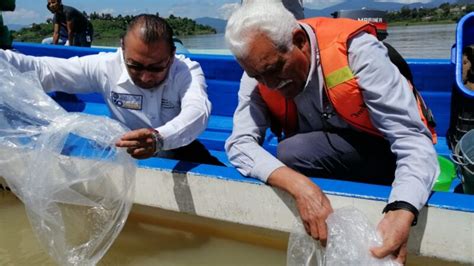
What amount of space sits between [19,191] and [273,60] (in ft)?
3.80

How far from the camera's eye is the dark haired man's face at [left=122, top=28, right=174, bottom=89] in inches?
82.0

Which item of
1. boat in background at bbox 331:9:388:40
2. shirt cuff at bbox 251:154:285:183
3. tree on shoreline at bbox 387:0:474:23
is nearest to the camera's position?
shirt cuff at bbox 251:154:285:183

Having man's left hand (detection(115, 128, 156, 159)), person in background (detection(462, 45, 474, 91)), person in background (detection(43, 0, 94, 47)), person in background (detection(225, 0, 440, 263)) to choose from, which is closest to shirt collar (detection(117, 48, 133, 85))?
man's left hand (detection(115, 128, 156, 159))

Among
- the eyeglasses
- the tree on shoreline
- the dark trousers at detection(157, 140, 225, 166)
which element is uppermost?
the eyeglasses

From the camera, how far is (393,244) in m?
1.38

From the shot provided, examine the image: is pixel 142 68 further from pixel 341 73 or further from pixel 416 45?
pixel 416 45

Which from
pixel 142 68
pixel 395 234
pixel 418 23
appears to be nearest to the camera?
pixel 395 234

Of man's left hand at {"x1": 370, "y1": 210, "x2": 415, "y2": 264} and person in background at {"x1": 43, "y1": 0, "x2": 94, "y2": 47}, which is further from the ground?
man's left hand at {"x1": 370, "y1": 210, "x2": 415, "y2": 264}

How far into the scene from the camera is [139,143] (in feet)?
5.98

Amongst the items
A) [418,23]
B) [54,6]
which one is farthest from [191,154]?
[418,23]

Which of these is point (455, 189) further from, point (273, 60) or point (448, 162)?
point (273, 60)

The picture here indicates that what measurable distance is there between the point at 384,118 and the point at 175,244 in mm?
1103

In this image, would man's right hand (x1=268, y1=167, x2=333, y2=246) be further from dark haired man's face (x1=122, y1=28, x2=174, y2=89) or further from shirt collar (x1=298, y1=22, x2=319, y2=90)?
dark haired man's face (x1=122, y1=28, x2=174, y2=89)

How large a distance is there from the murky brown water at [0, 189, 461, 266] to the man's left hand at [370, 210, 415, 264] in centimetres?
64
